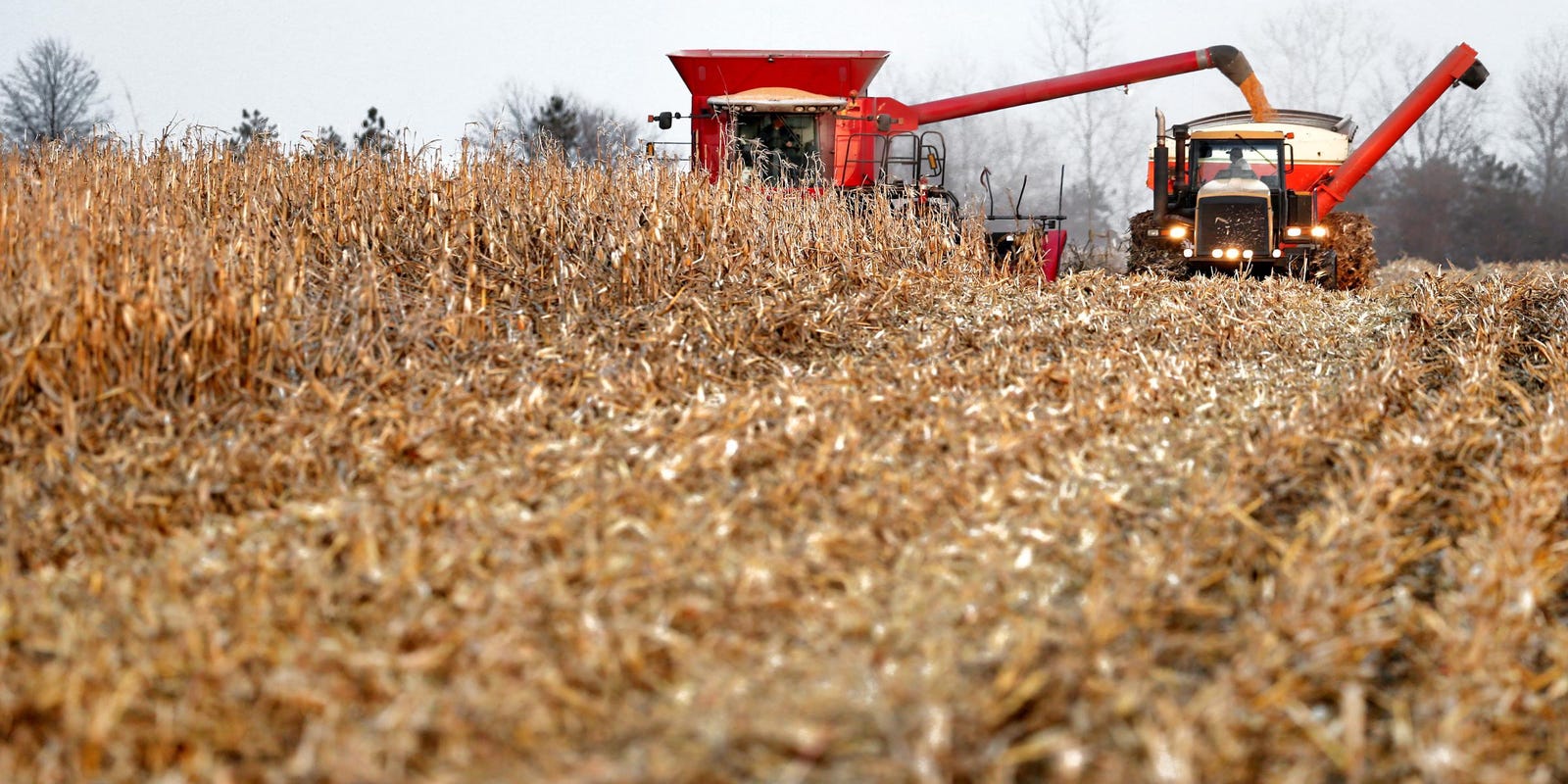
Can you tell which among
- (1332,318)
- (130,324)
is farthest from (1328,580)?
(1332,318)

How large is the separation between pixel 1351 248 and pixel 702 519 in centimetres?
1026

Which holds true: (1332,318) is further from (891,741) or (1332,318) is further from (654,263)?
(891,741)

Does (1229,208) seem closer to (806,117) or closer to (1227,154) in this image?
(1227,154)

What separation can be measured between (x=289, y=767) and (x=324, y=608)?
1.57 feet

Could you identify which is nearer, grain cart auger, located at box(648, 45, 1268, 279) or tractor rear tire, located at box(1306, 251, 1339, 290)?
tractor rear tire, located at box(1306, 251, 1339, 290)

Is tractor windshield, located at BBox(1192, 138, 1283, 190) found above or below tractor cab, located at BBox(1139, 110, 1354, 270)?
above

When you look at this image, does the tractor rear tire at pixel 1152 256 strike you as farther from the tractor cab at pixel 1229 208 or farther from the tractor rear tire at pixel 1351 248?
the tractor rear tire at pixel 1351 248

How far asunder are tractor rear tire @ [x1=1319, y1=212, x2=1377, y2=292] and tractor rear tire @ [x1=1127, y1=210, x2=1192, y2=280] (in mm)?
1552

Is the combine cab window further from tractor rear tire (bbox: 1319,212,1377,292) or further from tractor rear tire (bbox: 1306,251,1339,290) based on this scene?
tractor rear tire (bbox: 1319,212,1377,292)

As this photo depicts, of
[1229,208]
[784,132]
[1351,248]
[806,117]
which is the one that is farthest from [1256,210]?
[784,132]

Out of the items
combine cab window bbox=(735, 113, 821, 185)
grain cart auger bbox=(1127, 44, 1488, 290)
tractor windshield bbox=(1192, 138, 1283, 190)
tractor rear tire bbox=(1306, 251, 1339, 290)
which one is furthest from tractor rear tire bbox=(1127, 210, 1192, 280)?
combine cab window bbox=(735, 113, 821, 185)

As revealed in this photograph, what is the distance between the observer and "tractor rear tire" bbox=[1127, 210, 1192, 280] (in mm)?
9578

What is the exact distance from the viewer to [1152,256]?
996cm

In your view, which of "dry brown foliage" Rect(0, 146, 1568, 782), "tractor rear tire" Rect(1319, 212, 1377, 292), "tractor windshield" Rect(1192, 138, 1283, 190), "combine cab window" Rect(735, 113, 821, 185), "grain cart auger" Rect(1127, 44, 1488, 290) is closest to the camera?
"dry brown foliage" Rect(0, 146, 1568, 782)
